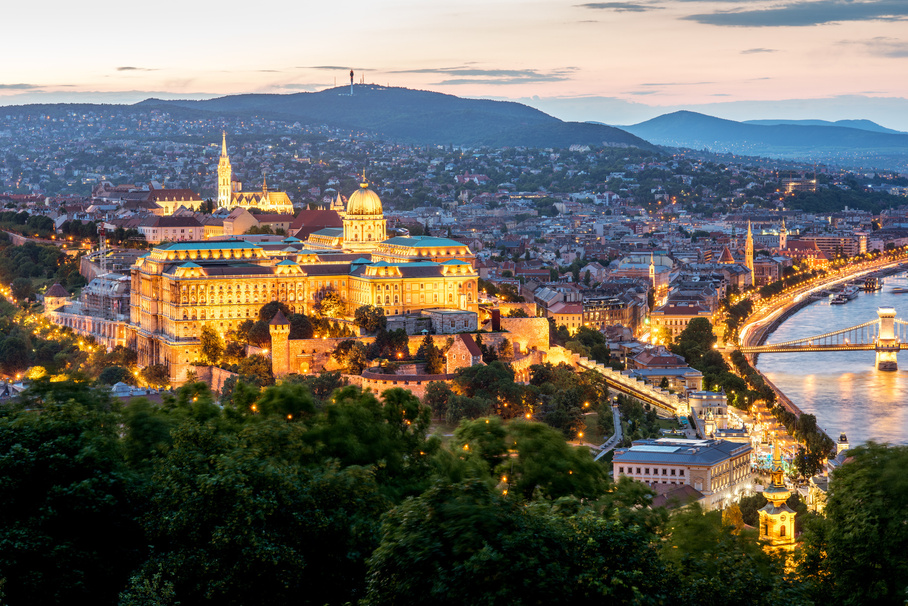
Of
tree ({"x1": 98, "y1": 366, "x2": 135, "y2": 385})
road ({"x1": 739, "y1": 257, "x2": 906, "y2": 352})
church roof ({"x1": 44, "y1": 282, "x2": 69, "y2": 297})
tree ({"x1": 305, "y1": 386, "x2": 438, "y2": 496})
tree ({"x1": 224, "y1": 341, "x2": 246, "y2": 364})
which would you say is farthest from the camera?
road ({"x1": 739, "y1": 257, "x2": 906, "y2": 352})

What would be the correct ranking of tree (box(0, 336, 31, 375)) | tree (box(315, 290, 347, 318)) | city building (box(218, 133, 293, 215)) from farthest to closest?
city building (box(218, 133, 293, 215)) < tree (box(0, 336, 31, 375)) < tree (box(315, 290, 347, 318))

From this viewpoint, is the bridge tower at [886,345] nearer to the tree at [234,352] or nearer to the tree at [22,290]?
the tree at [234,352]


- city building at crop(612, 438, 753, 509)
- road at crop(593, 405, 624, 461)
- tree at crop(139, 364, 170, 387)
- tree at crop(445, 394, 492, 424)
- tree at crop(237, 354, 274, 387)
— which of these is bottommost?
road at crop(593, 405, 624, 461)

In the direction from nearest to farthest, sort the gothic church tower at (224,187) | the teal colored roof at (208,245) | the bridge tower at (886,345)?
the teal colored roof at (208,245), the bridge tower at (886,345), the gothic church tower at (224,187)

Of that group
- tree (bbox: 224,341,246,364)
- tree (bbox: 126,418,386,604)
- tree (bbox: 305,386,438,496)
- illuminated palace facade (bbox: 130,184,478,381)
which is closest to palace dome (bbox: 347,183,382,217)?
illuminated palace facade (bbox: 130,184,478,381)

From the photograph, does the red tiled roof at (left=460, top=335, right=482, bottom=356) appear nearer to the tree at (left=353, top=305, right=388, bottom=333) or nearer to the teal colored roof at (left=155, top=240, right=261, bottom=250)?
the tree at (left=353, top=305, right=388, bottom=333)

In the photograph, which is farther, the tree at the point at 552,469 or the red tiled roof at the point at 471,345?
the red tiled roof at the point at 471,345

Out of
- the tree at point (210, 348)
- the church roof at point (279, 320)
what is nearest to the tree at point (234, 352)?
the tree at point (210, 348)
